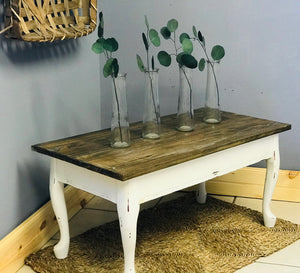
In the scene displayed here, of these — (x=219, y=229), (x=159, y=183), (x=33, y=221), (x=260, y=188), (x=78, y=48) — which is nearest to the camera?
(x=159, y=183)

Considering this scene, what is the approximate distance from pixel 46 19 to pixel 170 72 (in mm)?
782

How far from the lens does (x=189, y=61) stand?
1970 millimetres

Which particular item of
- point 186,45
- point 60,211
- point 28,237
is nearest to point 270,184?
point 186,45

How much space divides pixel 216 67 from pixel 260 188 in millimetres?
705

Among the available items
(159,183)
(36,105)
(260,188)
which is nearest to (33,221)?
(36,105)

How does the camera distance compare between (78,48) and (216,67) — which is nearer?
(216,67)

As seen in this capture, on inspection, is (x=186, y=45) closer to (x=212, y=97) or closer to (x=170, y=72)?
(x=212, y=97)

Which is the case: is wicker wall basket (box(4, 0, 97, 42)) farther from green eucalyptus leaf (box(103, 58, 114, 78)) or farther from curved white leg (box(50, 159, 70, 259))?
curved white leg (box(50, 159, 70, 259))

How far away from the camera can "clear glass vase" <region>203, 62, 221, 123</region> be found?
85.0 inches

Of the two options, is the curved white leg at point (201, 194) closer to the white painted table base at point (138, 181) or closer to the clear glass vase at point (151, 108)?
the white painted table base at point (138, 181)

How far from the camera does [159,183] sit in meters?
1.77

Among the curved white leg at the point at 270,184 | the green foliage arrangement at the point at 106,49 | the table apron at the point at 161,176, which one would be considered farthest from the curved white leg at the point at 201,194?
the green foliage arrangement at the point at 106,49

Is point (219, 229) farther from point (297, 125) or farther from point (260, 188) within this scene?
point (297, 125)

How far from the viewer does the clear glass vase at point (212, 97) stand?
2.16m
